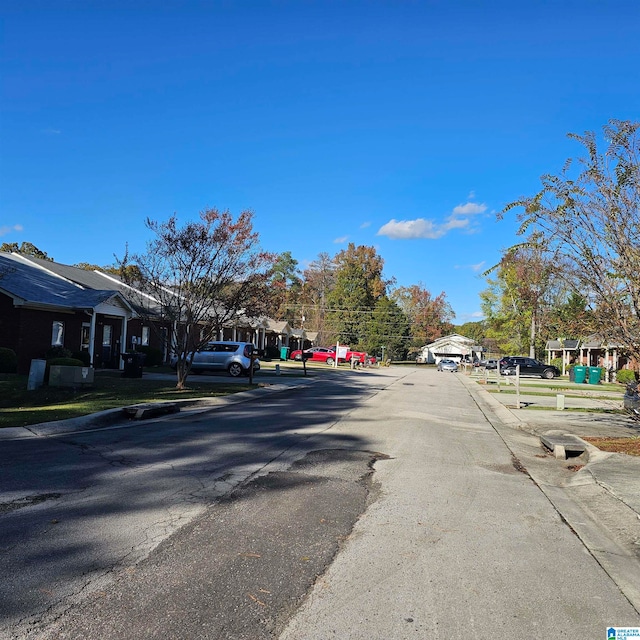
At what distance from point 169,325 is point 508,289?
60.7 meters

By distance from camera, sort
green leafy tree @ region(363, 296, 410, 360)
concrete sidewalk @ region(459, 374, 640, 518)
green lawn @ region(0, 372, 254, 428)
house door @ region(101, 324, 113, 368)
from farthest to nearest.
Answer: green leafy tree @ region(363, 296, 410, 360) < house door @ region(101, 324, 113, 368) < green lawn @ region(0, 372, 254, 428) < concrete sidewalk @ region(459, 374, 640, 518)

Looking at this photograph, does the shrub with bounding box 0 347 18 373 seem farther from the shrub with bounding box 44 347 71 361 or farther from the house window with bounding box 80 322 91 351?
the house window with bounding box 80 322 91 351

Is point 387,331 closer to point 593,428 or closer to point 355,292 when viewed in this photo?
point 355,292

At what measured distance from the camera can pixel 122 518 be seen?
230 inches

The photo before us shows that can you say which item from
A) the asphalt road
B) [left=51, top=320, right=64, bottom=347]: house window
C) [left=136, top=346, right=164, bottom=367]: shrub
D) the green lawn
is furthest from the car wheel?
the asphalt road

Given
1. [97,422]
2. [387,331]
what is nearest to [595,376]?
[97,422]

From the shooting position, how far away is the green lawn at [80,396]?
1279 centimetres

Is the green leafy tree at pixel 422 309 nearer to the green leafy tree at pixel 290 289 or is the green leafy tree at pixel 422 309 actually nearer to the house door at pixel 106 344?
the green leafy tree at pixel 290 289

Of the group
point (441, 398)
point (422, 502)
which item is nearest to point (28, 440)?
point (422, 502)

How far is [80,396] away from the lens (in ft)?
53.4

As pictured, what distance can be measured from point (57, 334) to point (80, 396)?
10.8 m

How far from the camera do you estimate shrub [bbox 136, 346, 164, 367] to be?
32.4 metres

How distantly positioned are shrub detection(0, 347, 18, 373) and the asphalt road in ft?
45.8

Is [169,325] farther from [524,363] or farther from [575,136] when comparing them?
[524,363]
